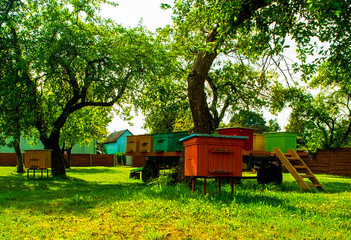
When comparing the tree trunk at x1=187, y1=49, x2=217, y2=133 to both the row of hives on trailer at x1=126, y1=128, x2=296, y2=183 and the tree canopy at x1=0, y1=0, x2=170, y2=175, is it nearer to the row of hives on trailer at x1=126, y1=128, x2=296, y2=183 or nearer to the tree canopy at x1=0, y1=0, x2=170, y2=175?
the row of hives on trailer at x1=126, y1=128, x2=296, y2=183

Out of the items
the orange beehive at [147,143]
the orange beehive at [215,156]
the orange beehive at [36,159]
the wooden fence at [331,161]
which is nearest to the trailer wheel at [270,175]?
the orange beehive at [147,143]

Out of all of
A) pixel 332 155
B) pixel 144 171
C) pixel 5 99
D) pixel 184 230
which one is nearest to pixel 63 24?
pixel 5 99

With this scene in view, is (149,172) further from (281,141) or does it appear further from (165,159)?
(281,141)

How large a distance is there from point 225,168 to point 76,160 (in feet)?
131

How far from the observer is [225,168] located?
8336 millimetres

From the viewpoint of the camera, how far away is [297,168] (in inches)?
494

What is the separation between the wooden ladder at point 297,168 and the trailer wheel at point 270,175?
1.12 metres

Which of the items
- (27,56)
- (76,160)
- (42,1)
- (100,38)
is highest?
(42,1)

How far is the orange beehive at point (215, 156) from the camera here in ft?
26.8

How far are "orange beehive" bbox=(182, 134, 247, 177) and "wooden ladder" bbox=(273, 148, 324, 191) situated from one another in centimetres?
431

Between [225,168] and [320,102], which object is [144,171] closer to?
[225,168]

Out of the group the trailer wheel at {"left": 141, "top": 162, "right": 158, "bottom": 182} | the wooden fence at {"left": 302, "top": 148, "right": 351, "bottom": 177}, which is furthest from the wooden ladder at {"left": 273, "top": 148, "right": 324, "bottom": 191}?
the wooden fence at {"left": 302, "top": 148, "right": 351, "bottom": 177}

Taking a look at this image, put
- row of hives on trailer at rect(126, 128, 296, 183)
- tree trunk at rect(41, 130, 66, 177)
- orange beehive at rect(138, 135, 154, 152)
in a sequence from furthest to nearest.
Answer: tree trunk at rect(41, 130, 66, 177) → orange beehive at rect(138, 135, 154, 152) → row of hives on trailer at rect(126, 128, 296, 183)

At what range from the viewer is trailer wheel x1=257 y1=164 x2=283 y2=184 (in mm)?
14117
